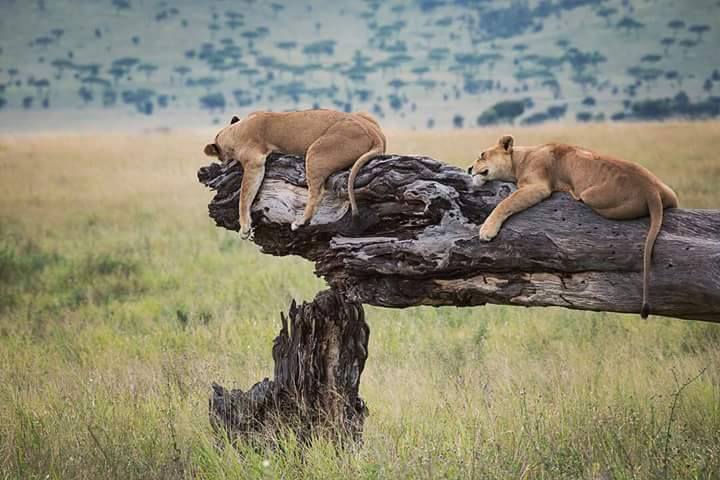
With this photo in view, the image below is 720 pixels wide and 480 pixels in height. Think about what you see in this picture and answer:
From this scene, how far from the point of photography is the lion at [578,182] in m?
5.12

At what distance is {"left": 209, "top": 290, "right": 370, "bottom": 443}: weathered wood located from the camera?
19.4ft

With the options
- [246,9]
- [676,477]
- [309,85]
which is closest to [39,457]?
[676,477]

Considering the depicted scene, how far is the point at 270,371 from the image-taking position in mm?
7855

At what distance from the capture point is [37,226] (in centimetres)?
1652

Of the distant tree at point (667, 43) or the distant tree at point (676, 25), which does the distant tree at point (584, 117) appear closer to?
the distant tree at point (667, 43)

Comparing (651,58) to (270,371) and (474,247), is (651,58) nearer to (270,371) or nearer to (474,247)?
(270,371)

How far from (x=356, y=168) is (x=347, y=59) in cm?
9637

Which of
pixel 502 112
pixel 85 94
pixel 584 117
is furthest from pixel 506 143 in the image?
pixel 85 94

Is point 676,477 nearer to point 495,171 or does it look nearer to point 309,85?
point 495,171

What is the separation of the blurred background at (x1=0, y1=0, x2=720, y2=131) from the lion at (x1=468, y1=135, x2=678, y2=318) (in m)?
64.6

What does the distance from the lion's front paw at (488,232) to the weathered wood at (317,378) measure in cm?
106

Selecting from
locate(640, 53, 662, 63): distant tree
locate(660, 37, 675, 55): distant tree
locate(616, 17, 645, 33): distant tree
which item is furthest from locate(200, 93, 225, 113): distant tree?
locate(660, 37, 675, 55): distant tree

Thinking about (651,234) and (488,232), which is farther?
(488,232)

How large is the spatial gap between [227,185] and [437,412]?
6.67 ft
